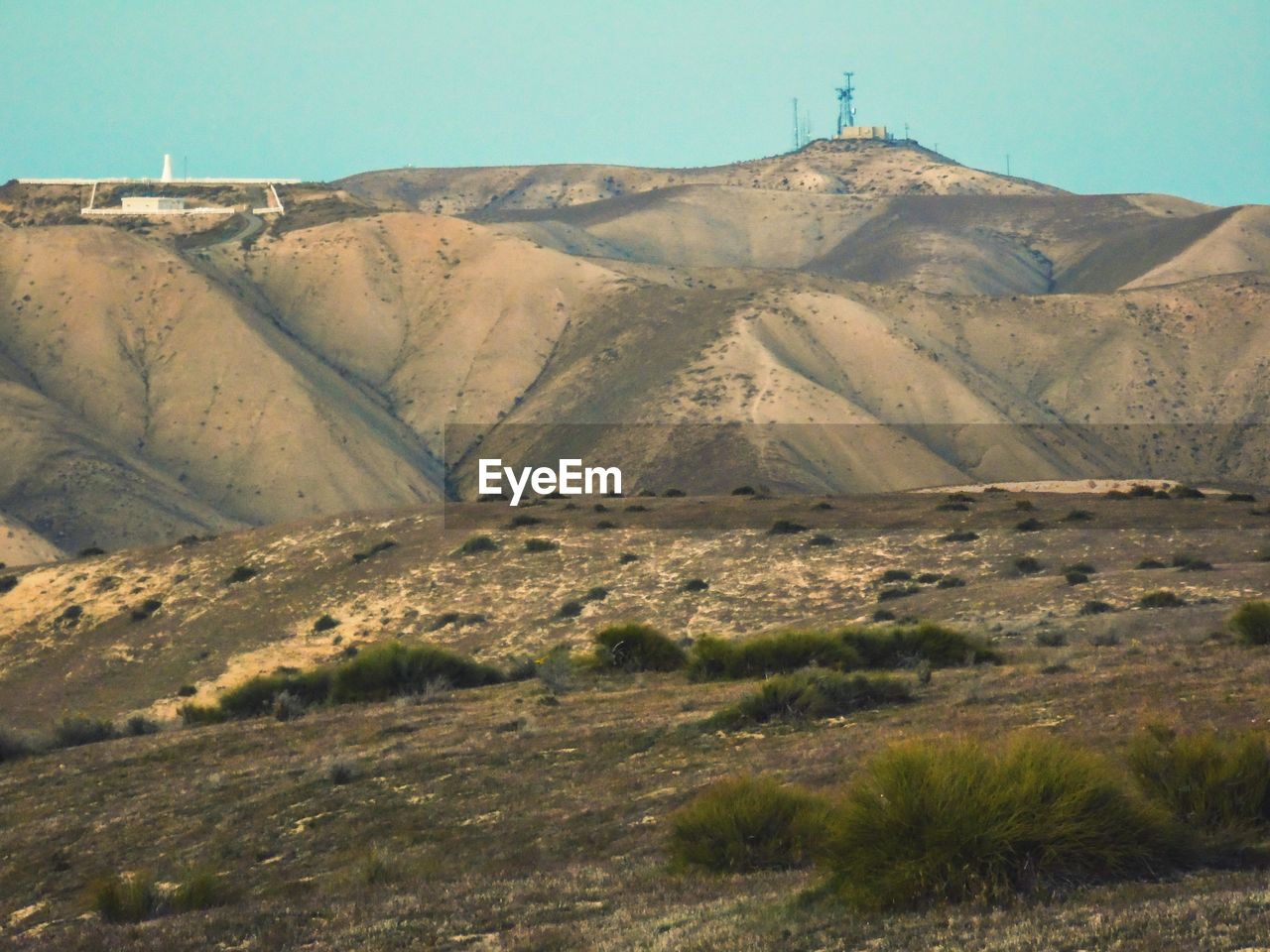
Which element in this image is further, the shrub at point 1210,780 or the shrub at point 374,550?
the shrub at point 374,550

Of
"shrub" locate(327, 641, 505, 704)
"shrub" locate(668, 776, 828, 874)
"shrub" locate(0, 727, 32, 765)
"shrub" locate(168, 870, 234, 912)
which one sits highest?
"shrub" locate(668, 776, 828, 874)

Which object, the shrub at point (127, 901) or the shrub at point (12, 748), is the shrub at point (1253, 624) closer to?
the shrub at point (127, 901)

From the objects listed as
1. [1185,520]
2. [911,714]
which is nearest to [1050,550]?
[1185,520]

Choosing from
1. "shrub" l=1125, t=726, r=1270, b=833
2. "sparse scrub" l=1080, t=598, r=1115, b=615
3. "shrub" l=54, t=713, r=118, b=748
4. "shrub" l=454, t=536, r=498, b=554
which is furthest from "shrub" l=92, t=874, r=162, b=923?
"shrub" l=454, t=536, r=498, b=554

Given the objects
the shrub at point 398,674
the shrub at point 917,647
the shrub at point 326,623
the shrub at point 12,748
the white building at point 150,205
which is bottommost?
the shrub at point 326,623

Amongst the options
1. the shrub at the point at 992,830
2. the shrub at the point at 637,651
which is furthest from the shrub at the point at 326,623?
the shrub at the point at 992,830

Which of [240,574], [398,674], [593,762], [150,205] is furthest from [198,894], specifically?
[150,205]

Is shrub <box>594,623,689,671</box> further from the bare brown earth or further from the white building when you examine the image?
the white building
